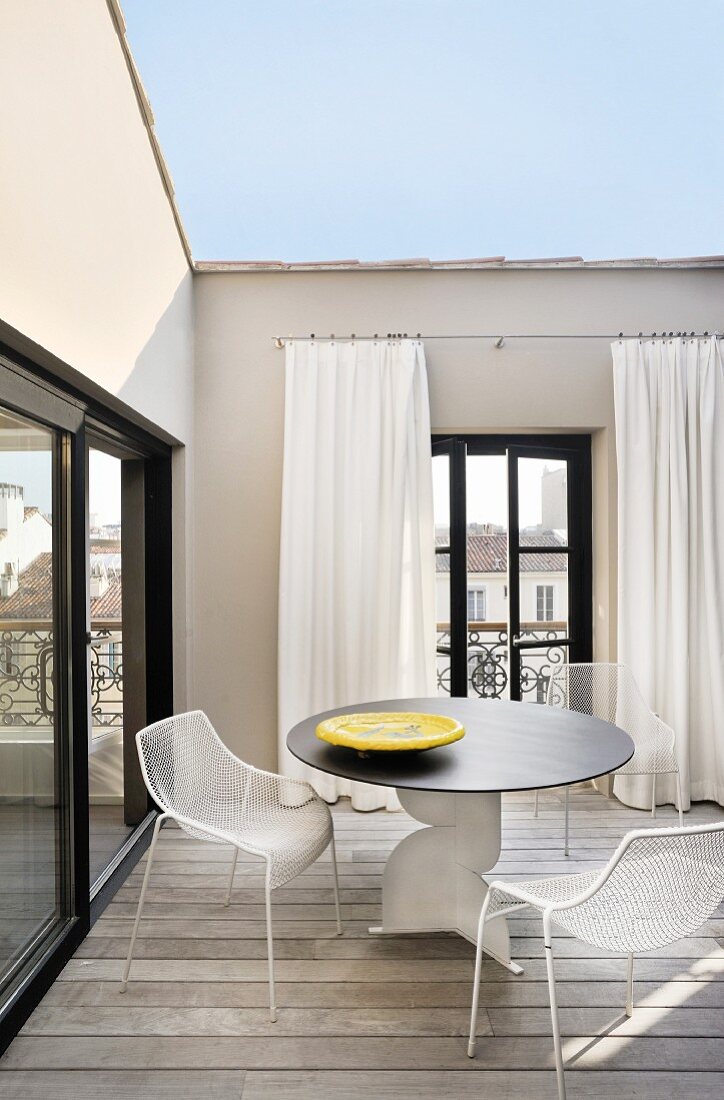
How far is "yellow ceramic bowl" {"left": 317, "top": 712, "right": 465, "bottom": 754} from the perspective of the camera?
1997 mm

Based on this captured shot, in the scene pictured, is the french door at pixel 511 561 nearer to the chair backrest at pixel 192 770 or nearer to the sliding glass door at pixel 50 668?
the chair backrest at pixel 192 770

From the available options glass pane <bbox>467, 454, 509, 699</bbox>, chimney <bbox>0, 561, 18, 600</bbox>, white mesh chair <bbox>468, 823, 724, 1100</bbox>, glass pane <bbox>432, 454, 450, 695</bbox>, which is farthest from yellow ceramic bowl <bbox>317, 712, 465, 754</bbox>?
glass pane <bbox>467, 454, 509, 699</bbox>

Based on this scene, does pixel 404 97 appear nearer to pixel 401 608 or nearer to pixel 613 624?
pixel 401 608

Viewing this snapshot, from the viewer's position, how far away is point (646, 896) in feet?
4.59

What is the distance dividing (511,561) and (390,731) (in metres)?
1.73

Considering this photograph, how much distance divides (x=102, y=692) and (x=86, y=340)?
5.79ft

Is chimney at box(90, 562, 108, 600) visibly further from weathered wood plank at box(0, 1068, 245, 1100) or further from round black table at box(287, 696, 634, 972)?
weathered wood plank at box(0, 1068, 245, 1100)

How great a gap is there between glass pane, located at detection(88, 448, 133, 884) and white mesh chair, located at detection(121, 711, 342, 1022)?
31.0 inches

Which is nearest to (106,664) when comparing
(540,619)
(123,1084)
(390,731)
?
(390,731)

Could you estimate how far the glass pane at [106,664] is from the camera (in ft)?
9.39

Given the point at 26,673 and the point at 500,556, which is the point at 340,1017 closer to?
the point at 26,673

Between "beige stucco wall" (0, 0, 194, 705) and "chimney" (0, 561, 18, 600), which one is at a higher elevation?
"beige stucco wall" (0, 0, 194, 705)

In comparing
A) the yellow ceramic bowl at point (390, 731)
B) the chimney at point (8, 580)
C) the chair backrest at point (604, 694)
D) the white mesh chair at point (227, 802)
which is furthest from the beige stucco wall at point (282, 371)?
the chimney at point (8, 580)

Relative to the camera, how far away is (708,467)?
3404 millimetres
